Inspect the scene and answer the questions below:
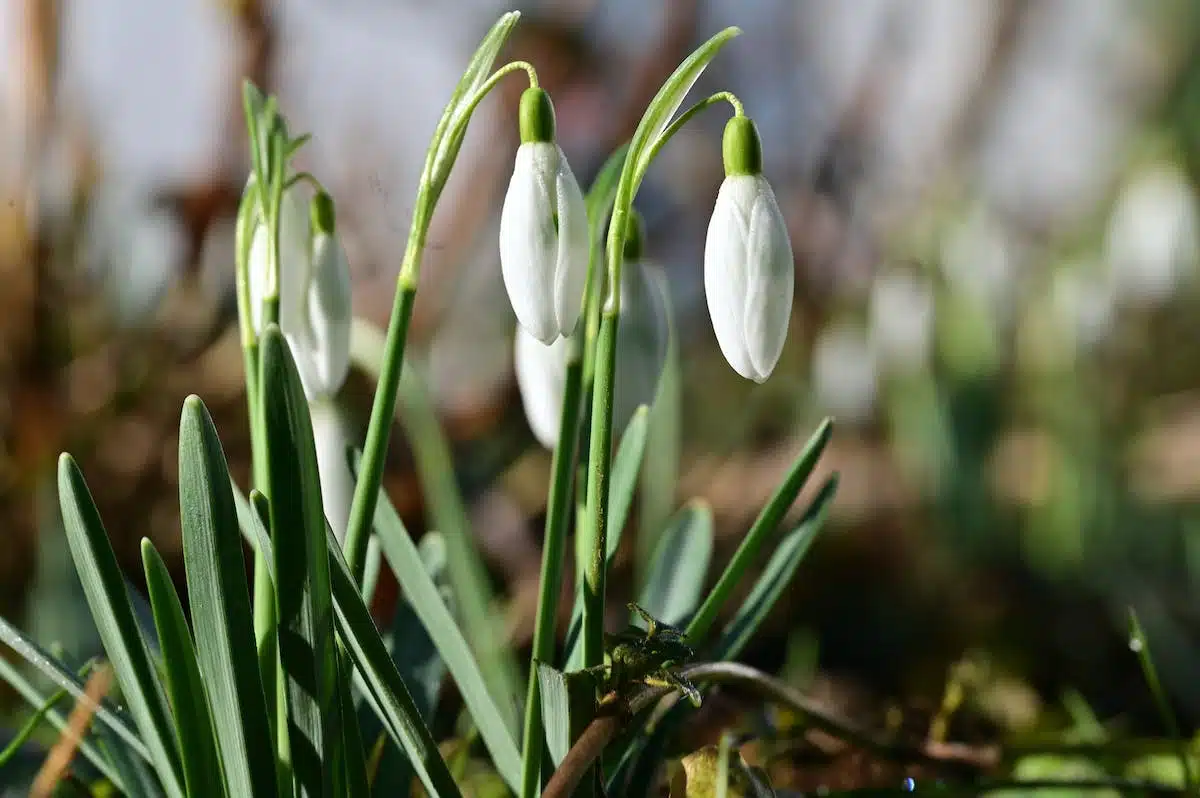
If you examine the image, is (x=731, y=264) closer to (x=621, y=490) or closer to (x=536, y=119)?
(x=536, y=119)

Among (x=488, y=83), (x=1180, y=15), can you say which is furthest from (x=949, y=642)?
(x=1180, y=15)

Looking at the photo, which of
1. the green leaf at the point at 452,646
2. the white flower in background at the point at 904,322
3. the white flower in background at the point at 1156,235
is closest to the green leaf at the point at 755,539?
the green leaf at the point at 452,646

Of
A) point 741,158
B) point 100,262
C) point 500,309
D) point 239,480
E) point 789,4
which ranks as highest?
point 789,4

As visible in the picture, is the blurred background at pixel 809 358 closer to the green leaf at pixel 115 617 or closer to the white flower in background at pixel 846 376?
the white flower in background at pixel 846 376

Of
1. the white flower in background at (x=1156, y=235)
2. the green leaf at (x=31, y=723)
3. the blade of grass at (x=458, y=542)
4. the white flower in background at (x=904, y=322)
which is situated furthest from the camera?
the white flower in background at (x=904, y=322)

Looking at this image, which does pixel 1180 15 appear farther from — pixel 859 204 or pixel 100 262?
pixel 100 262

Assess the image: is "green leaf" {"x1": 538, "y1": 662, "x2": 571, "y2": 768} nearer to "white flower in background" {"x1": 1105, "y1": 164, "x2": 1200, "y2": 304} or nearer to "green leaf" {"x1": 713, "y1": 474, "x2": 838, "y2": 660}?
"green leaf" {"x1": 713, "y1": 474, "x2": 838, "y2": 660}

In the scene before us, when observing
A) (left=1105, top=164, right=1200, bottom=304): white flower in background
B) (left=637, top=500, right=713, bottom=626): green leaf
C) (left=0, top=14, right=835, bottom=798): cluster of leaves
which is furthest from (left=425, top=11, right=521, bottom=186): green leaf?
(left=1105, top=164, right=1200, bottom=304): white flower in background

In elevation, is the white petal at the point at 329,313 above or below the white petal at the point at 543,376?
above
